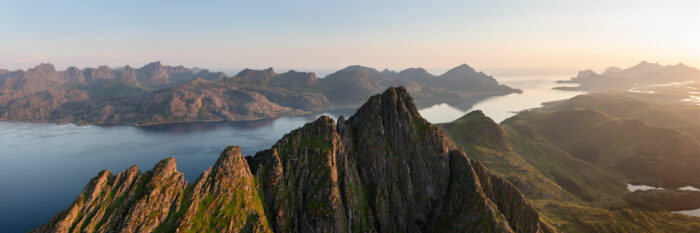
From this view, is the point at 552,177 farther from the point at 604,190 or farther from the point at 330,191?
the point at 330,191

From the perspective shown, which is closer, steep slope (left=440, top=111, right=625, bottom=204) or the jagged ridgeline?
the jagged ridgeline

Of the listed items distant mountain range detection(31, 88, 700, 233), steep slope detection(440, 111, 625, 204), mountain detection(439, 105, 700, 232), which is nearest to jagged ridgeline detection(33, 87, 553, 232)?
distant mountain range detection(31, 88, 700, 233)

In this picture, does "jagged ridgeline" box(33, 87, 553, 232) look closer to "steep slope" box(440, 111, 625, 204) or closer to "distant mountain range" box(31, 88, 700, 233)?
"distant mountain range" box(31, 88, 700, 233)

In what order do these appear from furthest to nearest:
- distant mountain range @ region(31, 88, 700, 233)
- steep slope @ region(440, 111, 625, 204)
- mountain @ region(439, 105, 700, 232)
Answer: steep slope @ region(440, 111, 625, 204)
mountain @ region(439, 105, 700, 232)
distant mountain range @ region(31, 88, 700, 233)

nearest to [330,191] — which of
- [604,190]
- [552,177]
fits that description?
[552,177]

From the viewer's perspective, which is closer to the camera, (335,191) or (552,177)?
(335,191)

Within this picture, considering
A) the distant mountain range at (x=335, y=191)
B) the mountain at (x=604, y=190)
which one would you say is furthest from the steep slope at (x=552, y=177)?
the distant mountain range at (x=335, y=191)

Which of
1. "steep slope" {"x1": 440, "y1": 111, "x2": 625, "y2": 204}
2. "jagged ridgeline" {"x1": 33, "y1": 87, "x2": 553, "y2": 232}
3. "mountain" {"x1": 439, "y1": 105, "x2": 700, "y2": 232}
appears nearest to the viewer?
"jagged ridgeline" {"x1": 33, "y1": 87, "x2": 553, "y2": 232}

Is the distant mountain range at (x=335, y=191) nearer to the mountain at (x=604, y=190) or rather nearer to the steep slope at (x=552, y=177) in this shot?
the mountain at (x=604, y=190)

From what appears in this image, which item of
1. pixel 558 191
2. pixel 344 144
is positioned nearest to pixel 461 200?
pixel 344 144
